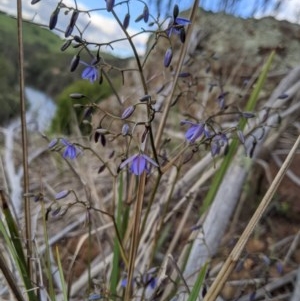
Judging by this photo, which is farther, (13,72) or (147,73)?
(13,72)

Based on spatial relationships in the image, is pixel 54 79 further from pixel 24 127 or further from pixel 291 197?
pixel 24 127

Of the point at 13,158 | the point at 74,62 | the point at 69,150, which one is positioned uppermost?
the point at 74,62

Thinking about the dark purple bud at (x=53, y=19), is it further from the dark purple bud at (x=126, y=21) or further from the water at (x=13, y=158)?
the water at (x=13, y=158)

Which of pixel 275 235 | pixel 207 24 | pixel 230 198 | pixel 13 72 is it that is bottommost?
pixel 13 72

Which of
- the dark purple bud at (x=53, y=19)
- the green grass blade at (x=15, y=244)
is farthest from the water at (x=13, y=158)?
the dark purple bud at (x=53, y=19)

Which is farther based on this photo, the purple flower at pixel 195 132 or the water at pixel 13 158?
the water at pixel 13 158

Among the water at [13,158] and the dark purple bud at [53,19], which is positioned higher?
the dark purple bud at [53,19]

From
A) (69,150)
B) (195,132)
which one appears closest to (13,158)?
(69,150)

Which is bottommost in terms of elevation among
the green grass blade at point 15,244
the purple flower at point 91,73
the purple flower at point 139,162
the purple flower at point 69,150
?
the green grass blade at point 15,244

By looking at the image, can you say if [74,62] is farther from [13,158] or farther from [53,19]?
[13,158]

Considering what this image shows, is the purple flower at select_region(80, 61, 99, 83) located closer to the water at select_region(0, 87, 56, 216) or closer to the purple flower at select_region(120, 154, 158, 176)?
the purple flower at select_region(120, 154, 158, 176)

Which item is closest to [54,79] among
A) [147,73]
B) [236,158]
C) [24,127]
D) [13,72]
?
[13,72]
